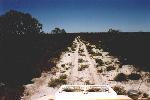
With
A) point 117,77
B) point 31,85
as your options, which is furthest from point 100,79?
point 31,85

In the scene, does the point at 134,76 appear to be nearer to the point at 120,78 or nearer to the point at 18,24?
the point at 120,78

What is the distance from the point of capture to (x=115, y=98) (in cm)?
533

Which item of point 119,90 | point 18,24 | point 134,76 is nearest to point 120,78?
point 134,76

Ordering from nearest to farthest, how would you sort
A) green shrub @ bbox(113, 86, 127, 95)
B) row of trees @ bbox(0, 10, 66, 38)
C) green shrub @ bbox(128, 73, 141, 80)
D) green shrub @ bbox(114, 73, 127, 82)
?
1. green shrub @ bbox(113, 86, 127, 95)
2. green shrub @ bbox(114, 73, 127, 82)
3. green shrub @ bbox(128, 73, 141, 80)
4. row of trees @ bbox(0, 10, 66, 38)

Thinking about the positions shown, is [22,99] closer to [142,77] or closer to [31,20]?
[142,77]

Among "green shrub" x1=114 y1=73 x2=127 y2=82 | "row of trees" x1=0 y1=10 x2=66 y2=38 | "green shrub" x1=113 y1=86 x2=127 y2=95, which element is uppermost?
"row of trees" x1=0 y1=10 x2=66 y2=38

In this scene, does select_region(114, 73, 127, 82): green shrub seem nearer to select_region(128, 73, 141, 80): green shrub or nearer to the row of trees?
select_region(128, 73, 141, 80): green shrub

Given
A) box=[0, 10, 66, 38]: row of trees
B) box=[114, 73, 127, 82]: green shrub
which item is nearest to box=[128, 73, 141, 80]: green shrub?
box=[114, 73, 127, 82]: green shrub

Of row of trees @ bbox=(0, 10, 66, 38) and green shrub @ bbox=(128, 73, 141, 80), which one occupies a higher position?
row of trees @ bbox=(0, 10, 66, 38)

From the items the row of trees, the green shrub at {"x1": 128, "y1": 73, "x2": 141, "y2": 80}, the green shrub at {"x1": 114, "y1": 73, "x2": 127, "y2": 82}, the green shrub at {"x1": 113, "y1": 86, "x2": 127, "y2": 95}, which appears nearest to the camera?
the green shrub at {"x1": 113, "y1": 86, "x2": 127, "y2": 95}

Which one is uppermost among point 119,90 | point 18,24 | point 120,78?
point 18,24

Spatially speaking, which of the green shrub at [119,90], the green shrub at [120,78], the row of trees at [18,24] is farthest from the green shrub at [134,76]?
the row of trees at [18,24]

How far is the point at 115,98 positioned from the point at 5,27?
54.7 m

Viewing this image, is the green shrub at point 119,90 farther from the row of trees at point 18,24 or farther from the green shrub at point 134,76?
the row of trees at point 18,24
